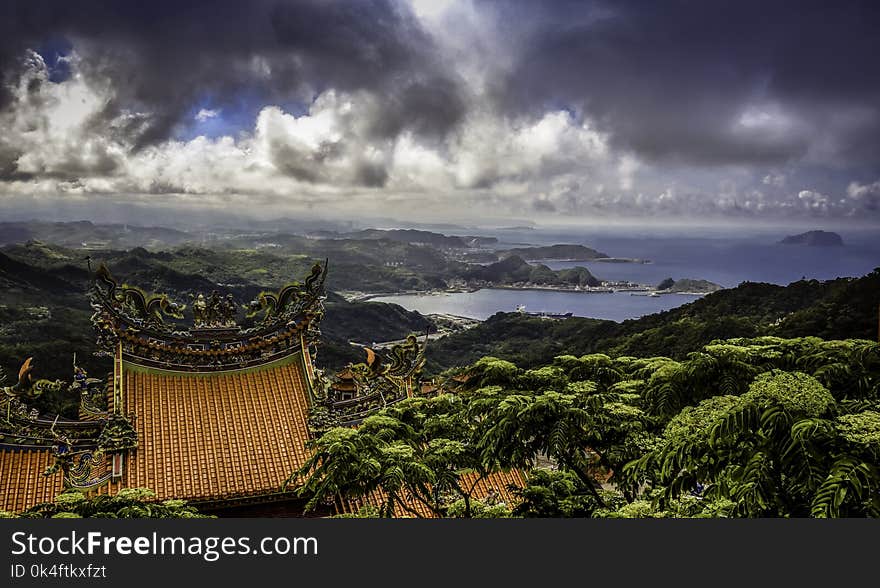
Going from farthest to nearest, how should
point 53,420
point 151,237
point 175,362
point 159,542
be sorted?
point 151,237, point 175,362, point 53,420, point 159,542

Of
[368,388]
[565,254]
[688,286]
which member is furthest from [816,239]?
[565,254]

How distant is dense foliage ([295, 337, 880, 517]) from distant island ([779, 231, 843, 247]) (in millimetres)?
80627

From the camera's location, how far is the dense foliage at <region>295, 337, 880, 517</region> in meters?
3.07

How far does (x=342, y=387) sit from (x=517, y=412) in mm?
3881

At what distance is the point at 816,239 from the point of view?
260 ft

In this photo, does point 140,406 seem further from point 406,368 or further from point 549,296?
point 549,296

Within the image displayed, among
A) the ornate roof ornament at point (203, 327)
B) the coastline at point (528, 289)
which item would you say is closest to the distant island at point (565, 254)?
the coastline at point (528, 289)

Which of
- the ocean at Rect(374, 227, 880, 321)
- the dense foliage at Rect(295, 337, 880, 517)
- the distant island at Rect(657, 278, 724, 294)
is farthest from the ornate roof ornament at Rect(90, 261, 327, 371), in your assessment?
the distant island at Rect(657, 278, 724, 294)

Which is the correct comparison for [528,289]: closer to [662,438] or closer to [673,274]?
[673,274]

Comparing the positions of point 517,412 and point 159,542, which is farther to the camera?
point 517,412

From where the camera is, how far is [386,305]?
275ft

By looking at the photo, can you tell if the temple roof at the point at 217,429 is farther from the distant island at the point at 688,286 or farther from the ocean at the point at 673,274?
the distant island at the point at 688,286

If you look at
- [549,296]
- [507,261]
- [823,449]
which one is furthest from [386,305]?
[823,449]

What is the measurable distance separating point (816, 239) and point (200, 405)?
91.5 meters
